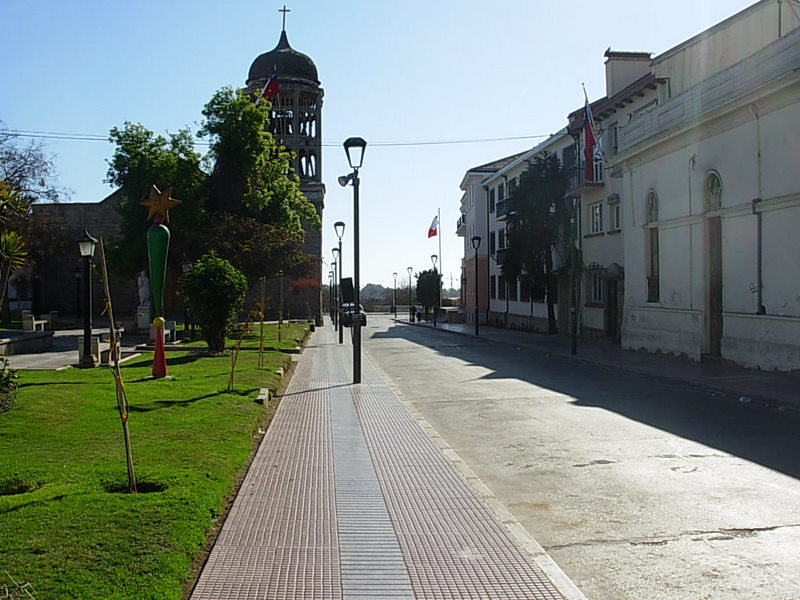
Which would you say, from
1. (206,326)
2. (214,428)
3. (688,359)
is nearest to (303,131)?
(206,326)

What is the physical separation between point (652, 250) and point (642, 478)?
736 inches

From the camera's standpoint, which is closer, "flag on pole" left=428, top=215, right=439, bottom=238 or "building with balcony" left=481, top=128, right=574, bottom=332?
"building with balcony" left=481, top=128, right=574, bottom=332

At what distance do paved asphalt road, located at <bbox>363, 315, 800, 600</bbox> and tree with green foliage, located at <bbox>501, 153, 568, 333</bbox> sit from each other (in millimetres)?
20506

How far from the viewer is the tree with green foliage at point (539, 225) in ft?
122

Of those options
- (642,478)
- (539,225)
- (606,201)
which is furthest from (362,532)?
(539,225)

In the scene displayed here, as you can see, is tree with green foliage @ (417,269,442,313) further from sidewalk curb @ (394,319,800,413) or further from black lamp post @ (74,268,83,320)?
sidewalk curb @ (394,319,800,413)

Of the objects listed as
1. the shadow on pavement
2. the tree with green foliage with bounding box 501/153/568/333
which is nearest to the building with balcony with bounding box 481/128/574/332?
the tree with green foliage with bounding box 501/153/568/333

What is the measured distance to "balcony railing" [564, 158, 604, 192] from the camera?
3312 centimetres

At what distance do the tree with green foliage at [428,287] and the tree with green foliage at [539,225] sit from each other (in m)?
40.5

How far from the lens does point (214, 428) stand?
401 inches

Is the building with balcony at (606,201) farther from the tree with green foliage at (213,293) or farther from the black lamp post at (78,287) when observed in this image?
the black lamp post at (78,287)

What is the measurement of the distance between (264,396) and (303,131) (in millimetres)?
48116

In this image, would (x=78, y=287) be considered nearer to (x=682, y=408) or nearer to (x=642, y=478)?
(x=682, y=408)

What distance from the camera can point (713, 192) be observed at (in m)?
21.6
